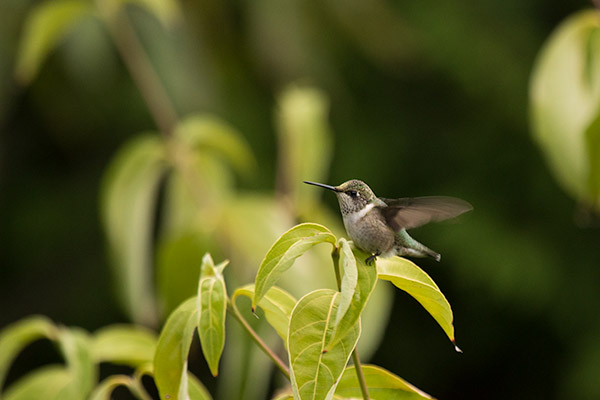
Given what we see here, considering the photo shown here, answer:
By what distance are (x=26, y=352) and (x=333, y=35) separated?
250 centimetres

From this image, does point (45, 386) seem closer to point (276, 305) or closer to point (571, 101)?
point (276, 305)

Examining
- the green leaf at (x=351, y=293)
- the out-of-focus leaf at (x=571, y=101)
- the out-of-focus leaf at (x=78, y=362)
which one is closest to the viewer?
the green leaf at (x=351, y=293)

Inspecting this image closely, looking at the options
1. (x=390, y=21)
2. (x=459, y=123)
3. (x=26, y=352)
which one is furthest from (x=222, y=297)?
(x=26, y=352)

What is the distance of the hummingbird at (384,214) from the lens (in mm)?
500

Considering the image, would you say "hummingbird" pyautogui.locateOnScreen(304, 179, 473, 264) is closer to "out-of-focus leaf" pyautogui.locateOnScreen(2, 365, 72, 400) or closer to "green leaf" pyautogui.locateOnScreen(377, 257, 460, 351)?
"green leaf" pyautogui.locateOnScreen(377, 257, 460, 351)

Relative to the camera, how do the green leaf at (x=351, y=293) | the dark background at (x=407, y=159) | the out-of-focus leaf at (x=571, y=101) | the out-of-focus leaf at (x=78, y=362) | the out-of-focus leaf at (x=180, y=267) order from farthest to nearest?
the dark background at (x=407, y=159)
the out-of-focus leaf at (x=180, y=267)
the out-of-focus leaf at (x=571, y=101)
the out-of-focus leaf at (x=78, y=362)
the green leaf at (x=351, y=293)

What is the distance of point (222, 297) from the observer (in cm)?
38

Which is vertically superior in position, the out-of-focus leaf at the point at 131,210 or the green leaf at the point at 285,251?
the green leaf at the point at 285,251

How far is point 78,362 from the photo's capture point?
1.62 feet

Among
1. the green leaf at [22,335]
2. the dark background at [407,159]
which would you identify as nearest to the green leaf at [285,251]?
the green leaf at [22,335]

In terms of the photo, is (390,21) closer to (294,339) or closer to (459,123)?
(459,123)

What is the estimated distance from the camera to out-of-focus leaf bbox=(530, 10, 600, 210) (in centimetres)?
73

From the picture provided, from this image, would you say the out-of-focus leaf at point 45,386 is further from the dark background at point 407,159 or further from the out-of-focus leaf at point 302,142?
the dark background at point 407,159

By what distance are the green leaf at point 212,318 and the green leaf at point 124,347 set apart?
0.70ft
